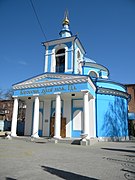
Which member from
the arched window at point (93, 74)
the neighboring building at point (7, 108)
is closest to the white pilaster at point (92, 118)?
the arched window at point (93, 74)

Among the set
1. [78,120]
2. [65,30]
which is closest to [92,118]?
[78,120]

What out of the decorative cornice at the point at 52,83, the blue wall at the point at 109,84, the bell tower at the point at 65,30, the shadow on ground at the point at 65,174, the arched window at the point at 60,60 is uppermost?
the bell tower at the point at 65,30

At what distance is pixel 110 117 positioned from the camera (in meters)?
18.1

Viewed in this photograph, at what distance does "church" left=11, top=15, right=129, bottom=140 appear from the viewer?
15.7m

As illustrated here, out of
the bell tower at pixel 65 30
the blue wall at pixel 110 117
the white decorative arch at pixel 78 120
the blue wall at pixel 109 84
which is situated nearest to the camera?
the white decorative arch at pixel 78 120

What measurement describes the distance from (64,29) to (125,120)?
1438cm

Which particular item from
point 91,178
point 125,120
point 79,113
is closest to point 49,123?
point 79,113

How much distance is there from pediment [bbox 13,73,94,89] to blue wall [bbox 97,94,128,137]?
425cm

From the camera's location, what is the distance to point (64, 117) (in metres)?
17.8

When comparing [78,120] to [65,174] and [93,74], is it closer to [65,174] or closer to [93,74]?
[93,74]

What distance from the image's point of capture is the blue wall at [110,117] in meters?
17.5

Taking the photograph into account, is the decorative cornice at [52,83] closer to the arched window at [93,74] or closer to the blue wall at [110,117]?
the blue wall at [110,117]

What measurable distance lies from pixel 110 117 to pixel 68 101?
4941 millimetres

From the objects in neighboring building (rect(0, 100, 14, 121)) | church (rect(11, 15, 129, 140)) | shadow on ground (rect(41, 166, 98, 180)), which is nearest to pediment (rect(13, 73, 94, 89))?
church (rect(11, 15, 129, 140))
